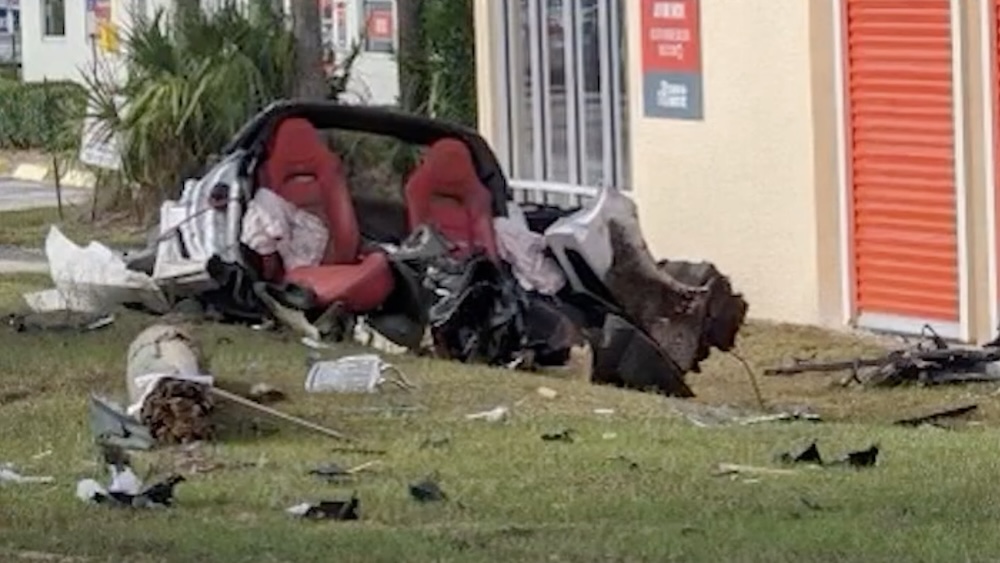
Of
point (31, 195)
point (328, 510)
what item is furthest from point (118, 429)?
point (31, 195)

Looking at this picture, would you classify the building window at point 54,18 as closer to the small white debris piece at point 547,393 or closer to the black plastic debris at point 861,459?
the small white debris piece at point 547,393

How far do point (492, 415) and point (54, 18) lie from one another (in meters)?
34.6

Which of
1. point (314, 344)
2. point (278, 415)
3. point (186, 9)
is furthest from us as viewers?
point (186, 9)

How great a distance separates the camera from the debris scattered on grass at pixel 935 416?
13438mm

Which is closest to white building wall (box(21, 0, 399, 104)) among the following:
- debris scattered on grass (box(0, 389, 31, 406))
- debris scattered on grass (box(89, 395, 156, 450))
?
debris scattered on grass (box(0, 389, 31, 406))

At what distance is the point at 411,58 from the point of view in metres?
26.2

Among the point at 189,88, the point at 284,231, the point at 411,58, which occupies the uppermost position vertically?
the point at 411,58

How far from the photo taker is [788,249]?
61.1 feet

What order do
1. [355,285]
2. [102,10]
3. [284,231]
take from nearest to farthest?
[355,285], [284,231], [102,10]

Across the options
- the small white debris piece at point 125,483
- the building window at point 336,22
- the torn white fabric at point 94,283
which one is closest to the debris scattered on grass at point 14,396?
the torn white fabric at point 94,283

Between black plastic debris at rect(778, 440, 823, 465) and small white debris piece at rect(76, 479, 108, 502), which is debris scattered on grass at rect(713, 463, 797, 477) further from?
small white debris piece at rect(76, 479, 108, 502)

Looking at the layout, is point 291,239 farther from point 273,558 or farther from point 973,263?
point 273,558

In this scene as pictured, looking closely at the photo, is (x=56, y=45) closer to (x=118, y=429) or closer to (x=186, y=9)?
(x=186, y=9)

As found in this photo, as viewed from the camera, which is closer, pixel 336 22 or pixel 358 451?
pixel 358 451
